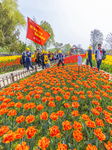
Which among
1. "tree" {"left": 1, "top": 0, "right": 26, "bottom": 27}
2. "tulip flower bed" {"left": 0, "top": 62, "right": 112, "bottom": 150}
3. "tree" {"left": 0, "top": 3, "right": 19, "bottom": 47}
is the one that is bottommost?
"tulip flower bed" {"left": 0, "top": 62, "right": 112, "bottom": 150}

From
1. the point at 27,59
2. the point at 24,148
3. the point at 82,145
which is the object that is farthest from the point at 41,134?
the point at 27,59

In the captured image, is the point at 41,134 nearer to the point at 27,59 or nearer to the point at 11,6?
the point at 27,59

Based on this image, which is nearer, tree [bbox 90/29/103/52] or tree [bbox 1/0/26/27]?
tree [bbox 1/0/26/27]

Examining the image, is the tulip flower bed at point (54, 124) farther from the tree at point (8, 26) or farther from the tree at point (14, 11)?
the tree at point (14, 11)

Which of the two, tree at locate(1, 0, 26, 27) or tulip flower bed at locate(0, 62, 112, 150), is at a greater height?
tree at locate(1, 0, 26, 27)

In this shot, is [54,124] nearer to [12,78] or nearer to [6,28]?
[12,78]

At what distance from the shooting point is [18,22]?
822 inches

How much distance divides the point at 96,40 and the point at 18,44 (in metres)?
54.9

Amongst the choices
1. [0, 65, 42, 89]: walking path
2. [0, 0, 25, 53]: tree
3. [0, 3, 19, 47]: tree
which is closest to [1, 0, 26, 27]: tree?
[0, 0, 25, 53]: tree

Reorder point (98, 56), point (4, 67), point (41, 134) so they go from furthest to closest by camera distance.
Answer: point (4, 67)
point (98, 56)
point (41, 134)

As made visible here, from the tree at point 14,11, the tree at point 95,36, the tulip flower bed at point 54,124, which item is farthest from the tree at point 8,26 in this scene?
the tree at point 95,36

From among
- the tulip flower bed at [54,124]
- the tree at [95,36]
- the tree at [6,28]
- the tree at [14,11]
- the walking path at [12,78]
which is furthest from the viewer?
the tree at [95,36]

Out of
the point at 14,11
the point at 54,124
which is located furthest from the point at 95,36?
the point at 54,124

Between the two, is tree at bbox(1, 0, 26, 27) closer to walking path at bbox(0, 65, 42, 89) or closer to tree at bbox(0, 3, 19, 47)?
tree at bbox(0, 3, 19, 47)
